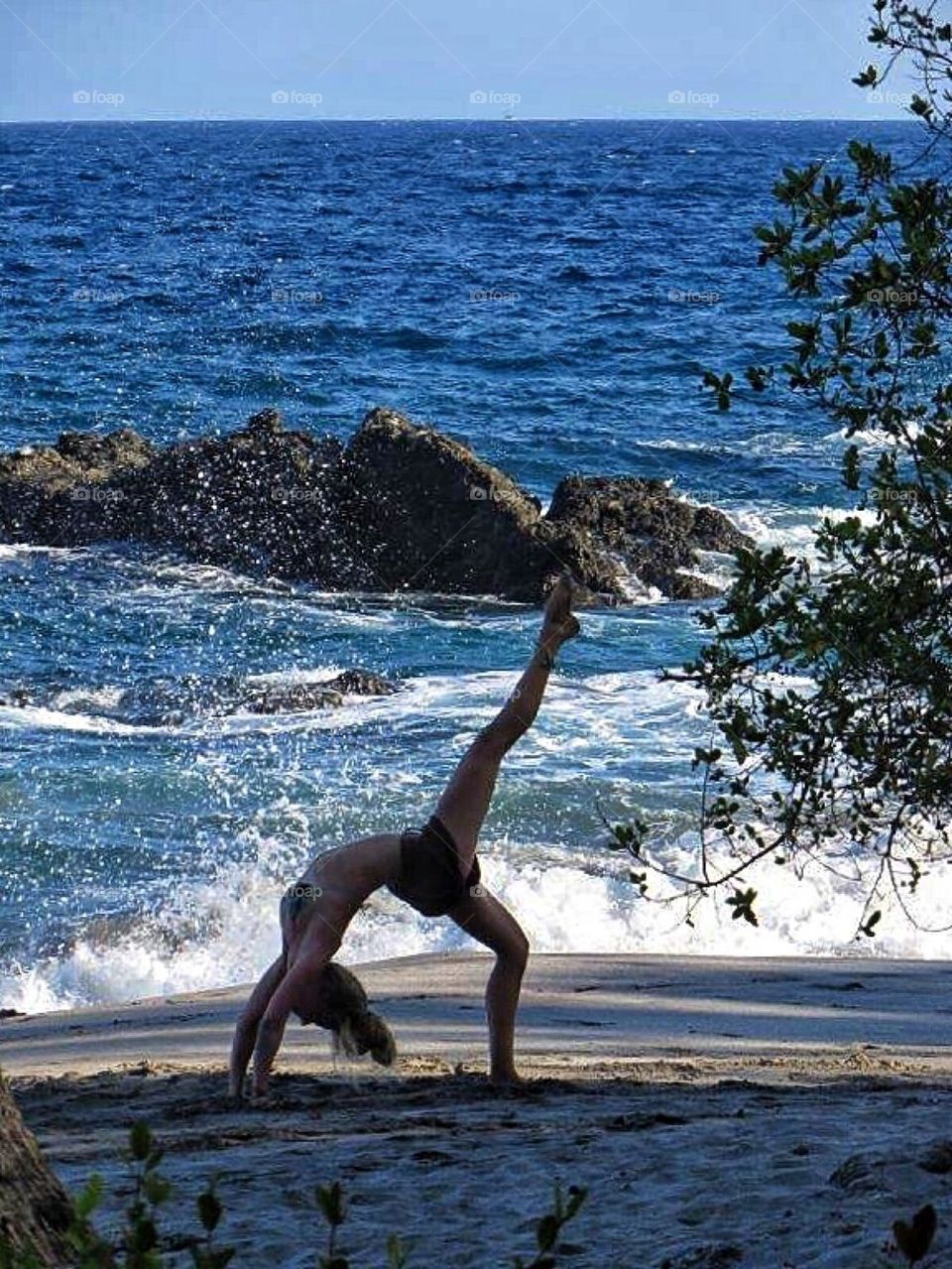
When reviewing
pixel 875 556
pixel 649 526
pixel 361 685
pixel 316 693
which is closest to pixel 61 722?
pixel 316 693

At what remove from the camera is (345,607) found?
2055cm

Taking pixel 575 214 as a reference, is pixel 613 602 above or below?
below

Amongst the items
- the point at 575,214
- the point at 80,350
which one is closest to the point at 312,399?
the point at 80,350

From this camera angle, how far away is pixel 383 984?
951cm

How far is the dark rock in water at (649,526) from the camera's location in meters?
21.1

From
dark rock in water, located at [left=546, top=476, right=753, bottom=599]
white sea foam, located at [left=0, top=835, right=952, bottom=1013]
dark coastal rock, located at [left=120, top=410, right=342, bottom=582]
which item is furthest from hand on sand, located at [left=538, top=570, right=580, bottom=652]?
dark coastal rock, located at [left=120, top=410, right=342, bottom=582]

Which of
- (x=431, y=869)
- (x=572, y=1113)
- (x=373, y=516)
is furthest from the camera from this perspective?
A: (x=373, y=516)

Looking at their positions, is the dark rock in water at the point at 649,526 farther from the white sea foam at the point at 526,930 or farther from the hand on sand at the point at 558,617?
the hand on sand at the point at 558,617

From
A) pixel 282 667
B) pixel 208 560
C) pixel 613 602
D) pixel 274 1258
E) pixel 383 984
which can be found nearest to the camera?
pixel 274 1258

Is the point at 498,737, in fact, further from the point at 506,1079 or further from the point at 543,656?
the point at 506,1079

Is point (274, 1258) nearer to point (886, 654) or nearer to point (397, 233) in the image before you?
point (886, 654)

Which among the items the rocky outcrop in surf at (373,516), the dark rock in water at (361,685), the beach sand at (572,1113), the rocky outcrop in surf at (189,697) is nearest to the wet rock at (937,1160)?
the beach sand at (572,1113)

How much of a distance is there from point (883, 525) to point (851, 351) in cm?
53

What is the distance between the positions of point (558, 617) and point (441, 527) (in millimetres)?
14666
